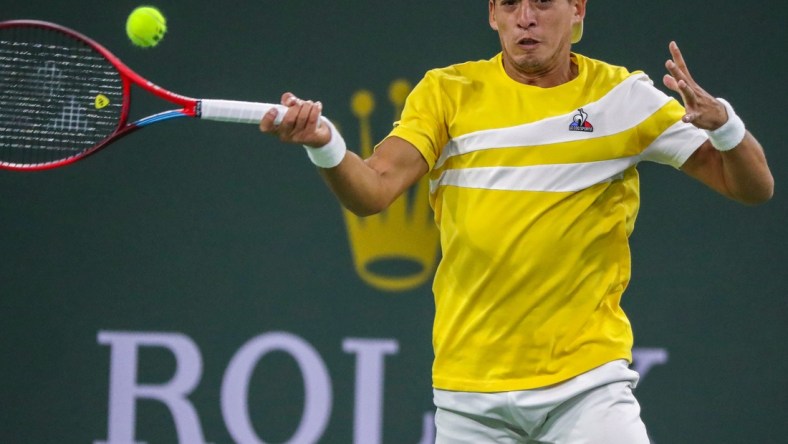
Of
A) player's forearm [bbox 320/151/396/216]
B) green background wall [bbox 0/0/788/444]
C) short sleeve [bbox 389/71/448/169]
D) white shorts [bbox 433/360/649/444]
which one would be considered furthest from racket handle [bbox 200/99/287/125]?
green background wall [bbox 0/0/788/444]

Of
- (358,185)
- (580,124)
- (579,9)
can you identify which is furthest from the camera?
(579,9)

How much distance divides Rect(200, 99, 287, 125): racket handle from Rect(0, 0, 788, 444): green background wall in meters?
1.84

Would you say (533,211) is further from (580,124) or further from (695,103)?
(695,103)

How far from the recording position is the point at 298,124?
2605 mm

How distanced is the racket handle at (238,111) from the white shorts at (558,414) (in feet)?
2.69

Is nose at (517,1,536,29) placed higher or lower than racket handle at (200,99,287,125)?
higher

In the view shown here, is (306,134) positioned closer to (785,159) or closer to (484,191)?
(484,191)

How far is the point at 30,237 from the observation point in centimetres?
470

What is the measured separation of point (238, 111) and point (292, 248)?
195 centimetres

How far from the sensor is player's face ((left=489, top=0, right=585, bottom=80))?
2.96 meters

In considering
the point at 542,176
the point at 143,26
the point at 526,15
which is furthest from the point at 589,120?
the point at 143,26

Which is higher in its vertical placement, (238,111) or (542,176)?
(238,111)

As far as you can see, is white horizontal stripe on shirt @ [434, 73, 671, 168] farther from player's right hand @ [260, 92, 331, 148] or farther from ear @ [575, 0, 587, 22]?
player's right hand @ [260, 92, 331, 148]

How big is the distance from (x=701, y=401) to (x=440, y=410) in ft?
6.17
